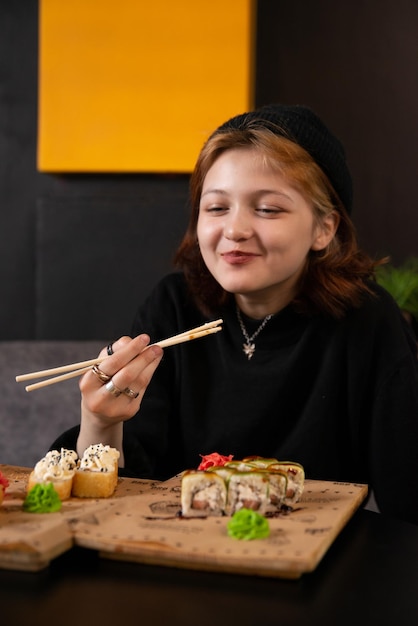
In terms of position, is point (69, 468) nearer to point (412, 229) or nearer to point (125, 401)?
point (125, 401)

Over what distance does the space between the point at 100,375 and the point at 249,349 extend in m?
0.46

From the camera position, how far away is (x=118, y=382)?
1491 mm

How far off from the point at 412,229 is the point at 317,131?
2225mm

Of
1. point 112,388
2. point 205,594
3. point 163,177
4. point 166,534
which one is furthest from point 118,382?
point 163,177

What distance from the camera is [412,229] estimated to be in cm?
385

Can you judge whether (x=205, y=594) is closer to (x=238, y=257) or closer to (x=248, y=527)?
(x=248, y=527)

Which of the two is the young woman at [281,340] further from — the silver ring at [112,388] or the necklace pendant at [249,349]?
the silver ring at [112,388]

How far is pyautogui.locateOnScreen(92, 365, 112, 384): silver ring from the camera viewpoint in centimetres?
150

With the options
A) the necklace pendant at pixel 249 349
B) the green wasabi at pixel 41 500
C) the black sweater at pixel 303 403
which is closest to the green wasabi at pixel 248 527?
the green wasabi at pixel 41 500

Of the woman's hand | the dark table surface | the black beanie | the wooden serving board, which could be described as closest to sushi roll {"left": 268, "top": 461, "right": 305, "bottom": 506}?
the wooden serving board

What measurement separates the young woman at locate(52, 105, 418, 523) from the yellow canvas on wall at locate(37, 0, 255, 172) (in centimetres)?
173

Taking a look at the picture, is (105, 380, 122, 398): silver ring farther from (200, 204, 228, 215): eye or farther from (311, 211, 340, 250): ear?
(311, 211, 340, 250): ear

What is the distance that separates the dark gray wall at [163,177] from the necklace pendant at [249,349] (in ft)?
6.44

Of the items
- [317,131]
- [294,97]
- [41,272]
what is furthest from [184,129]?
[317,131]
